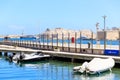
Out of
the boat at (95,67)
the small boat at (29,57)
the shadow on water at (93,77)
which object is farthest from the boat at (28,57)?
the shadow on water at (93,77)

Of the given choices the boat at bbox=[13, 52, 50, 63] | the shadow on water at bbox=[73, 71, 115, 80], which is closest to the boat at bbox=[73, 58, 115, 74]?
→ the shadow on water at bbox=[73, 71, 115, 80]

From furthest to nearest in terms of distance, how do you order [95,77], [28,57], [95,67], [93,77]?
[28,57] < [95,67] < [95,77] < [93,77]

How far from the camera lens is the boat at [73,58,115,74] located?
36562mm

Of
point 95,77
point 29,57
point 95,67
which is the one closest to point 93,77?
point 95,77

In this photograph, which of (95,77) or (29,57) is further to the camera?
(29,57)

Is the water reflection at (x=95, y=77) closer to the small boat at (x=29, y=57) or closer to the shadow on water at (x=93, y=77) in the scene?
the shadow on water at (x=93, y=77)

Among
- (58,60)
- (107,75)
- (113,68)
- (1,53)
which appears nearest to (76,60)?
(58,60)

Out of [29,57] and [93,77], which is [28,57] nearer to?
[29,57]

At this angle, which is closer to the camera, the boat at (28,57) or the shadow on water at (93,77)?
the shadow on water at (93,77)

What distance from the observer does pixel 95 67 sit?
3709 centimetres

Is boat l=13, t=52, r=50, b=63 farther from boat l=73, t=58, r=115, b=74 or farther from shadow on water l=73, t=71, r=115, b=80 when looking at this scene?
shadow on water l=73, t=71, r=115, b=80

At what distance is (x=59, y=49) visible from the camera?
62.2m

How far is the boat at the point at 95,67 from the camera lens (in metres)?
36.6

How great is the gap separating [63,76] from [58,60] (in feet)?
62.8
